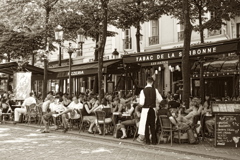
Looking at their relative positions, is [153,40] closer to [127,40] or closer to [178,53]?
[127,40]

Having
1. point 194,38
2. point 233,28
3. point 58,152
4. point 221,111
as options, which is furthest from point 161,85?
point 58,152

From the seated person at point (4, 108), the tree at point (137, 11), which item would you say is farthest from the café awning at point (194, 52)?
the seated person at point (4, 108)

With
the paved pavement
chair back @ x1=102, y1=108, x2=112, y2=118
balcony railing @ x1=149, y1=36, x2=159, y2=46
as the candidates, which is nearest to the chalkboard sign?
the paved pavement

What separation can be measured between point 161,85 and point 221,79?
15.9ft

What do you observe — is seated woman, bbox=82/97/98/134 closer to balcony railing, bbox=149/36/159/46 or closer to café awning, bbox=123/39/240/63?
café awning, bbox=123/39/240/63

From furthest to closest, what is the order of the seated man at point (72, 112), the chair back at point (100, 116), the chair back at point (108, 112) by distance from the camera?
1. the seated man at point (72, 112)
2. the chair back at point (108, 112)
3. the chair back at point (100, 116)

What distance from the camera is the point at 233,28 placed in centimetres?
2041

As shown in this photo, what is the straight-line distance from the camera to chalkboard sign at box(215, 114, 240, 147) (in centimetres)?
916

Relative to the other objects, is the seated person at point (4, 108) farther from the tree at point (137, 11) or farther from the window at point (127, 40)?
the window at point (127, 40)

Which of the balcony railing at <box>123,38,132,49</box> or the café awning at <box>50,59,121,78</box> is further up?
the balcony railing at <box>123,38,132,49</box>

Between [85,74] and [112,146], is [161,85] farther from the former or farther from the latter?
[112,146]

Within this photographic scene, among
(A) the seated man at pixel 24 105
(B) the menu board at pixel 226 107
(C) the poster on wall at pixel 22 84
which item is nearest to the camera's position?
(B) the menu board at pixel 226 107

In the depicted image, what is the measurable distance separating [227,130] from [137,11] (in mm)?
11907

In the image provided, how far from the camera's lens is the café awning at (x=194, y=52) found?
970cm
